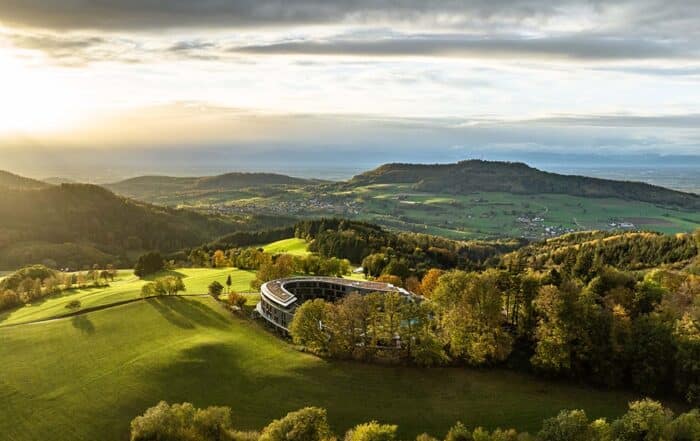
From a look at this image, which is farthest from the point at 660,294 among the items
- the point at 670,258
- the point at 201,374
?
the point at 670,258

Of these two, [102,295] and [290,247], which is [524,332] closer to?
[102,295]

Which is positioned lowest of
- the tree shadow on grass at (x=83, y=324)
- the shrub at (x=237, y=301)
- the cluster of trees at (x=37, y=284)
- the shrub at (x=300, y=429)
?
the cluster of trees at (x=37, y=284)

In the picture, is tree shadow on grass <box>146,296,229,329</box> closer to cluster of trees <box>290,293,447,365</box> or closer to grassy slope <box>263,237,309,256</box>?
cluster of trees <box>290,293,447,365</box>

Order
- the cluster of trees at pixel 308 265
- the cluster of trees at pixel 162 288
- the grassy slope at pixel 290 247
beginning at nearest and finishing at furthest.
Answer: the cluster of trees at pixel 162 288 < the cluster of trees at pixel 308 265 < the grassy slope at pixel 290 247

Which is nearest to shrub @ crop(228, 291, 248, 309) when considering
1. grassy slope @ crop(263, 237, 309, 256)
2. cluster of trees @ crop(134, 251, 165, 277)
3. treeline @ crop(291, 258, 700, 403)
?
treeline @ crop(291, 258, 700, 403)

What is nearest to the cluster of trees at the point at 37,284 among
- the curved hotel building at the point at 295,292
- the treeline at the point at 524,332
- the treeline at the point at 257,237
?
the curved hotel building at the point at 295,292

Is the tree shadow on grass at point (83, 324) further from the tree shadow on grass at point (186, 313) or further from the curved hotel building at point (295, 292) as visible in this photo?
the curved hotel building at point (295, 292)
